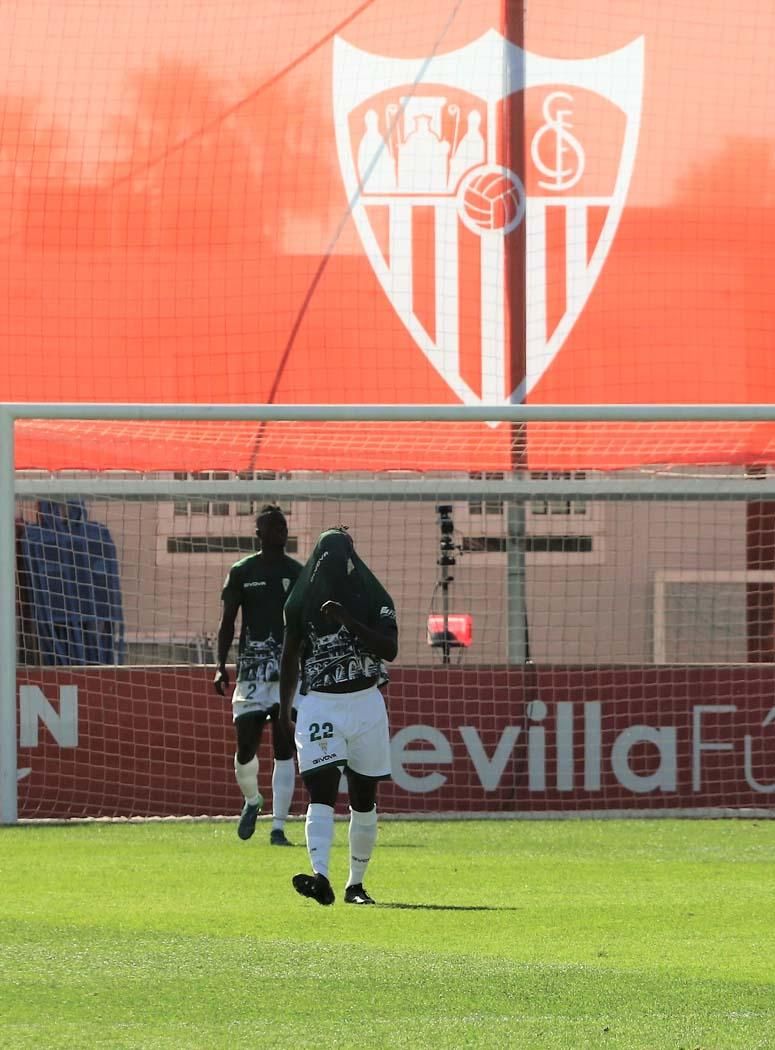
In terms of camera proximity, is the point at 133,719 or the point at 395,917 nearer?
the point at 395,917

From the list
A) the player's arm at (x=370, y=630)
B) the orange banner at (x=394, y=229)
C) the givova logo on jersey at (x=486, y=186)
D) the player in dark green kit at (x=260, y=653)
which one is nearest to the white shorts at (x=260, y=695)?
the player in dark green kit at (x=260, y=653)

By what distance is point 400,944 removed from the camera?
23.7 feet

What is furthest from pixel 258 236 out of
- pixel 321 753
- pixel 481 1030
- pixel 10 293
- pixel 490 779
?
pixel 481 1030

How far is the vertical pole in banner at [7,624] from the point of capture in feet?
39.9

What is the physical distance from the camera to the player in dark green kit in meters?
10.8

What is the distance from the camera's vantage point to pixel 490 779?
1276 cm

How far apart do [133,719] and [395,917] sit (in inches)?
194

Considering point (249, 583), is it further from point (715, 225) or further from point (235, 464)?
point (715, 225)

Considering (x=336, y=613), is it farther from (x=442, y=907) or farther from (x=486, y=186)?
(x=486, y=186)

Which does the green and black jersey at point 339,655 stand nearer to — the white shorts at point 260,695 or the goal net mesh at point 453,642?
the white shorts at point 260,695

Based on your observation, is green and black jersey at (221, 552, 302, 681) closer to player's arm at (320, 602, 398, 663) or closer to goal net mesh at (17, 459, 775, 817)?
goal net mesh at (17, 459, 775, 817)

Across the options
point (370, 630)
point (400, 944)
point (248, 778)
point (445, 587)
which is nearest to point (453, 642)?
point (445, 587)

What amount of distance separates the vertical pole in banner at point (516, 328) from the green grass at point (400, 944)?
197cm

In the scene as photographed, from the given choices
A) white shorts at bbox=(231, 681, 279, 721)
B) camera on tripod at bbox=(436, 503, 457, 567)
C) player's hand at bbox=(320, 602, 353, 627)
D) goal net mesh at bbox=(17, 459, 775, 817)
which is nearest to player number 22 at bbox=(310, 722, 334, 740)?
player's hand at bbox=(320, 602, 353, 627)
